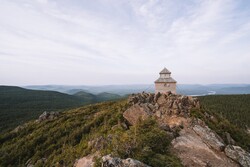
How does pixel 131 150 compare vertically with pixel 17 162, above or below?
above

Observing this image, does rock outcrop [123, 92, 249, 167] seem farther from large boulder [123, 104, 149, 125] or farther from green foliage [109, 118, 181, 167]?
green foliage [109, 118, 181, 167]

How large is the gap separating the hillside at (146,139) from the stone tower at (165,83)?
3.96m

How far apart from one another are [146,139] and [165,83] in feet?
60.1

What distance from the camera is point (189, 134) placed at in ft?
58.2

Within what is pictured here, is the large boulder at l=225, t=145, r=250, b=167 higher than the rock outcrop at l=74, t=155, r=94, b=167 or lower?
higher

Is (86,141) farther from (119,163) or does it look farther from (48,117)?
(48,117)

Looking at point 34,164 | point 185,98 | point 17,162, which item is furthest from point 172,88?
point 17,162

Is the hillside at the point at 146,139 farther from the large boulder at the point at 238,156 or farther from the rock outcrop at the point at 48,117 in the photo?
the rock outcrop at the point at 48,117

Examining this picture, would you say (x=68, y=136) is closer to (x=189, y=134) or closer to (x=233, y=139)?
(x=189, y=134)

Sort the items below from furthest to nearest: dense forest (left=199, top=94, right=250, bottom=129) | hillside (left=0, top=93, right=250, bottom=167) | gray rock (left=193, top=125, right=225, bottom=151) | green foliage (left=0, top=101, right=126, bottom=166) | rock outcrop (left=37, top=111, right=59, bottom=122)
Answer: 1. dense forest (left=199, top=94, right=250, bottom=129)
2. rock outcrop (left=37, top=111, right=59, bottom=122)
3. green foliage (left=0, top=101, right=126, bottom=166)
4. gray rock (left=193, top=125, right=225, bottom=151)
5. hillside (left=0, top=93, right=250, bottom=167)

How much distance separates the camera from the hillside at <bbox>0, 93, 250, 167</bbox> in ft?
47.0

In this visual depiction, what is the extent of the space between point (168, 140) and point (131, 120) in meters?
9.00

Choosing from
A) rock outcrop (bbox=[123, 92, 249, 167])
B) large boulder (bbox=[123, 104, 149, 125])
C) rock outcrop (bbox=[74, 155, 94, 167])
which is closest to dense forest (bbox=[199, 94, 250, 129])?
rock outcrop (bbox=[123, 92, 249, 167])

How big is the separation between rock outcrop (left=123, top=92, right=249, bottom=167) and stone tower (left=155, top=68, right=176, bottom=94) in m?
4.41
